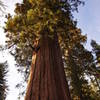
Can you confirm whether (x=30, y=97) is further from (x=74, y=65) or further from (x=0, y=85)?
(x=0, y=85)

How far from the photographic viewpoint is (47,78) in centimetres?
693

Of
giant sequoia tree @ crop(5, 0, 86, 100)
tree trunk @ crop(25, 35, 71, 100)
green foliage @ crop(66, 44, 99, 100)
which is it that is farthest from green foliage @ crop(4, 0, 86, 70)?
green foliage @ crop(66, 44, 99, 100)

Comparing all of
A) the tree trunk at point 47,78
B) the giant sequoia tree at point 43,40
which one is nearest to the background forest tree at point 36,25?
the giant sequoia tree at point 43,40

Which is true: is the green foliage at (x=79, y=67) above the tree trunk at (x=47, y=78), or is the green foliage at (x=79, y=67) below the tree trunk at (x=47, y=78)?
above

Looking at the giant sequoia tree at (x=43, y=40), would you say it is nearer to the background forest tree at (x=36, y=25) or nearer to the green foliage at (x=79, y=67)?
the background forest tree at (x=36, y=25)

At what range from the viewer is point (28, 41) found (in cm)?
1038

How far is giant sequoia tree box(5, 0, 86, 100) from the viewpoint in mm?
6723

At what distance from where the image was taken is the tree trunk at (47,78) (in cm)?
646

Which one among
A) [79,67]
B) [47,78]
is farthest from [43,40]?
[79,67]

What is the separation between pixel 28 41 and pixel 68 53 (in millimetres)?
6178

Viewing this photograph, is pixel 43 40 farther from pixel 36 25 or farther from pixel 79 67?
pixel 79 67

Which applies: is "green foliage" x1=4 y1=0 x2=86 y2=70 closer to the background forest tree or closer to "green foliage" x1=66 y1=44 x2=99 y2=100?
the background forest tree

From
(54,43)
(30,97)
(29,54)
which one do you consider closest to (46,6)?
(54,43)

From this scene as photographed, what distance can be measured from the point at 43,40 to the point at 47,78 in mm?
2983
